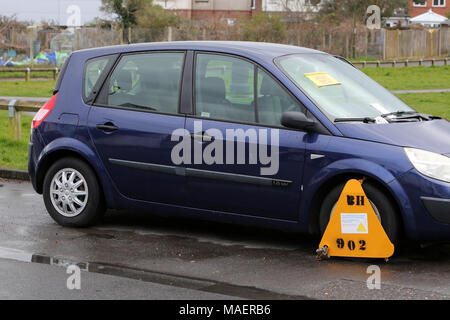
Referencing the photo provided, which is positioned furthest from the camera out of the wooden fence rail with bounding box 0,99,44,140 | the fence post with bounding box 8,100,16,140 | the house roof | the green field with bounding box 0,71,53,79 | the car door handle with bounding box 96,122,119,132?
the house roof

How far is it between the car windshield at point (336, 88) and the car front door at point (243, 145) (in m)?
0.21

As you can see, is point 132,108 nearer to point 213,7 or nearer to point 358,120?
point 358,120

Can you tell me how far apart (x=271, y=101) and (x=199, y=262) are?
1.48 m

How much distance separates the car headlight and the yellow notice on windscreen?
1.08 m

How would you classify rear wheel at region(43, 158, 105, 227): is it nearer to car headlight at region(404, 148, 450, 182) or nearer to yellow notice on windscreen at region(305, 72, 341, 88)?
yellow notice on windscreen at region(305, 72, 341, 88)

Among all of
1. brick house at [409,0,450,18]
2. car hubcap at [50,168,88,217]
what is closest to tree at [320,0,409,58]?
brick house at [409,0,450,18]

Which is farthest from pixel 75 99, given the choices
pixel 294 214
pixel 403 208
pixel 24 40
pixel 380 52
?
pixel 380 52

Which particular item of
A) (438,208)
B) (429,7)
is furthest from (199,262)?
(429,7)

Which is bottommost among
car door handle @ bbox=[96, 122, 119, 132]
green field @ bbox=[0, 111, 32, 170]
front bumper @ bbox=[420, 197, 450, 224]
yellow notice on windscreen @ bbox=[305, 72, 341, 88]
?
green field @ bbox=[0, 111, 32, 170]

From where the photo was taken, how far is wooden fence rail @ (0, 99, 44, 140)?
44.7ft

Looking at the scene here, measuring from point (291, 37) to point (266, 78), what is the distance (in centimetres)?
3962

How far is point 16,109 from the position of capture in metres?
14.0

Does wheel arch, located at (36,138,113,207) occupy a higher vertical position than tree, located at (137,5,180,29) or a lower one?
lower

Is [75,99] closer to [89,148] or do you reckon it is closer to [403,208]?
[89,148]
